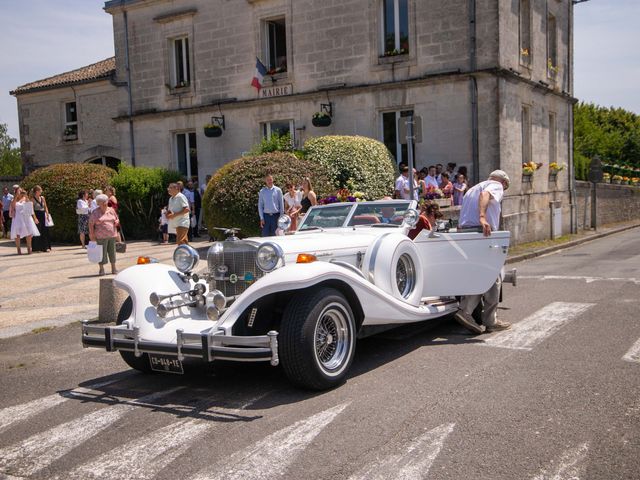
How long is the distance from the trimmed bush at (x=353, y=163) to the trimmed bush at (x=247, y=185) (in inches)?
19.9

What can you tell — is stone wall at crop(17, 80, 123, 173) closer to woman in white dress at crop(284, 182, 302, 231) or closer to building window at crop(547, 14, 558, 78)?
woman in white dress at crop(284, 182, 302, 231)

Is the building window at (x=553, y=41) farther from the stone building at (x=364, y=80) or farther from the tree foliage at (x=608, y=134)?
the tree foliage at (x=608, y=134)

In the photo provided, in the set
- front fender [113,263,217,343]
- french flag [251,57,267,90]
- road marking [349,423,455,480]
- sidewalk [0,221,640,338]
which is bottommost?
road marking [349,423,455,480]

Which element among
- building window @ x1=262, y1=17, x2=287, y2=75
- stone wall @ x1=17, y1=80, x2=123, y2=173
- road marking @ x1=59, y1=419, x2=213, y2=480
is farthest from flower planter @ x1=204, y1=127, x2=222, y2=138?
road marking @ x1=59, y1=419, x2=213, y2=480

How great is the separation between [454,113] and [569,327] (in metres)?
11.7

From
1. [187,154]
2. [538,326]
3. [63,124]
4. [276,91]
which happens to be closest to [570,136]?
[276,91]

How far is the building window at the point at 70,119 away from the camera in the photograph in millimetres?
28547

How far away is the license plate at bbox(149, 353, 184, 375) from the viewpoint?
5320mm

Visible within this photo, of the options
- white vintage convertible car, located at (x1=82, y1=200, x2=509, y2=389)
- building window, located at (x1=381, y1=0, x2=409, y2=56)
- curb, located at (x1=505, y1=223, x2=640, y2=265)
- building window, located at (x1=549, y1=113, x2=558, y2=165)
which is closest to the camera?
white vintage convertible car, located at (x1=82, y1=200, x2=509, y2=389)

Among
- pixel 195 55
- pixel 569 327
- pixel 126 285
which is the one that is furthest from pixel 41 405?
pixel 195 55

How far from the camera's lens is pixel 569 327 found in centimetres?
749

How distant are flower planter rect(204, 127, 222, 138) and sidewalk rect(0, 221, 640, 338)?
4093mm

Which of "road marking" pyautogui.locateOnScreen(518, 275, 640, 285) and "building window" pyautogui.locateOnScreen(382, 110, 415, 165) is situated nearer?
"road marking" pyautogui.locateOnScreen(518, 275, 640, 285)

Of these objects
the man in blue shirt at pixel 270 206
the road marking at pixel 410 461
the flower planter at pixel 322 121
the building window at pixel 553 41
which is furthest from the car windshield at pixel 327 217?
the building window at pixel 553 41
